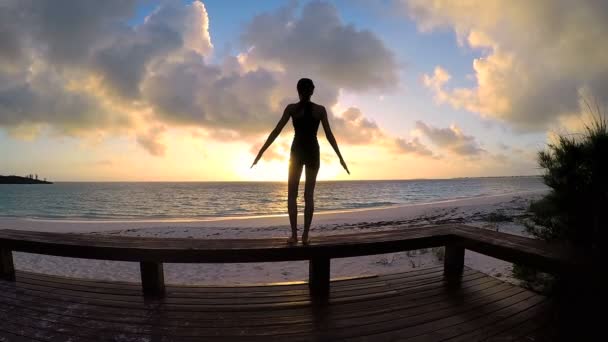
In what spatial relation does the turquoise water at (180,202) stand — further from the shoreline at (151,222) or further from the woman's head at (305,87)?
the woman's head at (305,87)

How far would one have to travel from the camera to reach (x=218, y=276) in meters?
7.09

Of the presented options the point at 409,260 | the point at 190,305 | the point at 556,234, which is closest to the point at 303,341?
the point at 190,305

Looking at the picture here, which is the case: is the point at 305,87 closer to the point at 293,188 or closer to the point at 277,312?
the point at 293,188

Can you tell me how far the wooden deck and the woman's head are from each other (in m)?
2.42

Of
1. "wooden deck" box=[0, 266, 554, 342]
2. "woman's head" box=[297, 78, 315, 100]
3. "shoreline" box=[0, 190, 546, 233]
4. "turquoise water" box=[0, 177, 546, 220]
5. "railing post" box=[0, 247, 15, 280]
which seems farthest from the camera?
"turquoise water" box=[0, 177, 546, 220]

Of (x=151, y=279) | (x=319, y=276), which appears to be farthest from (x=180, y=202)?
(x=319, y=276)

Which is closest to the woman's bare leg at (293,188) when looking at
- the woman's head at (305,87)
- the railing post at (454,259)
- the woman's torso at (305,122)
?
the woman's torso at (305,122)

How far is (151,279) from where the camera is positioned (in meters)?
3.47

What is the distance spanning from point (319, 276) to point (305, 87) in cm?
236

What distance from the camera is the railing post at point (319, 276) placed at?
352 cm

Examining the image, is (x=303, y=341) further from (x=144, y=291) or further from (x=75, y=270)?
(x=75, y=270)

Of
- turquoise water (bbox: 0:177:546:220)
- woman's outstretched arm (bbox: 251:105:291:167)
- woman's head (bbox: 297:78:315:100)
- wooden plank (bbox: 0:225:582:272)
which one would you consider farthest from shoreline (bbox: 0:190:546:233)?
woman's head (bbox: 297:78:315:100)

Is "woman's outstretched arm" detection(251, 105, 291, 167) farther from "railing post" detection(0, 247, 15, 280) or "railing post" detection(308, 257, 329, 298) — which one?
"railing post" detection(0, 247, 15, 280)

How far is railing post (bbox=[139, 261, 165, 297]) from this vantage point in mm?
3444
